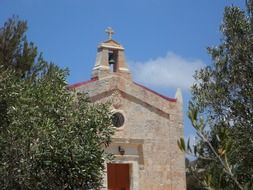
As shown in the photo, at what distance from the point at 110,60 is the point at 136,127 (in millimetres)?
3154

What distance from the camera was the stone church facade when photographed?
70.3ft

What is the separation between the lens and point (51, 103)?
10852 mm

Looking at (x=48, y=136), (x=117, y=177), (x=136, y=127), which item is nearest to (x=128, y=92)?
(x=136, y=127)

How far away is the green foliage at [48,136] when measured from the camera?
10.1m

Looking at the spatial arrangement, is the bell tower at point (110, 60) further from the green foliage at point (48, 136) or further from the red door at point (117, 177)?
the green foliage at point (48, 136)

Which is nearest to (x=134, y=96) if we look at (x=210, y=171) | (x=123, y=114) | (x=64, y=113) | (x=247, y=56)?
(x=123, y=114)

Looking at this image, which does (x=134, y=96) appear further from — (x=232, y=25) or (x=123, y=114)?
(x=232, y=25)

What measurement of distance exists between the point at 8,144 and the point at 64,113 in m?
1.31

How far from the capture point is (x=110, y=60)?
22812mm

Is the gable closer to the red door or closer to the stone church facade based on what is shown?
the stone church facade

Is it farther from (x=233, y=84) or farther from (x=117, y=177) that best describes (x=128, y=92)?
(x=233, y=84)

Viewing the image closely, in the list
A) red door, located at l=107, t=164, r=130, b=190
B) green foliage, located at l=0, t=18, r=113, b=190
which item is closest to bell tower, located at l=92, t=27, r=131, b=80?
red door, located at l=107, t=164, r=130, b=190

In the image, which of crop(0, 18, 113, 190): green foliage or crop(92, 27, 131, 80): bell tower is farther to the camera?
crop(92, 27, 131, 80): bell tower

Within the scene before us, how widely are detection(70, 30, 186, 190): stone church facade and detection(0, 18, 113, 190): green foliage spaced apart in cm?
960
